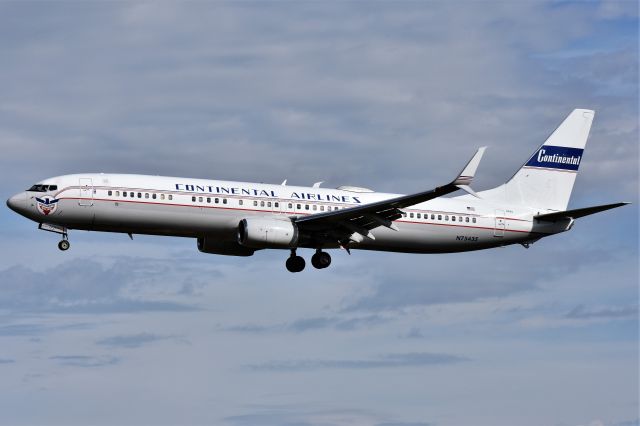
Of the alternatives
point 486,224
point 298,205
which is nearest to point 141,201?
point 298,205

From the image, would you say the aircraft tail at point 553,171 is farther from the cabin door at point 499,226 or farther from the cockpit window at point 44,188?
the cockpit window at point 44,188

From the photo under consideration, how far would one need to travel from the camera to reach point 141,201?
56844 mm

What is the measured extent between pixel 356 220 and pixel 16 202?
1717 centimetres

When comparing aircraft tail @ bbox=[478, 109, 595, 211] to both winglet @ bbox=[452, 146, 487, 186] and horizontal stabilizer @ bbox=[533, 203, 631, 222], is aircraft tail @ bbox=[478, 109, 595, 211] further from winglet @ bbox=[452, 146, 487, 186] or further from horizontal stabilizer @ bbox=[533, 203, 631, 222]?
winglet @ bbox=[452, 146, 487, 186]

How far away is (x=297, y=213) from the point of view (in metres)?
60.1

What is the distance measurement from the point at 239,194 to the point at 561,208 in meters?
→ 20.9

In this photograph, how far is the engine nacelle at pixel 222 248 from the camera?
63.1 m

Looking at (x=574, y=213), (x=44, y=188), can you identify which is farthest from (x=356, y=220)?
(x=44, y=188)

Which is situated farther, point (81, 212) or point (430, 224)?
point (430, 224)

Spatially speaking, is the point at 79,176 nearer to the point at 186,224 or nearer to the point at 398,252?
the point at 186,224

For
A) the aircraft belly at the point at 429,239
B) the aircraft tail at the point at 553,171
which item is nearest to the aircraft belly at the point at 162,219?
the aircraft belly at the point at 429,239

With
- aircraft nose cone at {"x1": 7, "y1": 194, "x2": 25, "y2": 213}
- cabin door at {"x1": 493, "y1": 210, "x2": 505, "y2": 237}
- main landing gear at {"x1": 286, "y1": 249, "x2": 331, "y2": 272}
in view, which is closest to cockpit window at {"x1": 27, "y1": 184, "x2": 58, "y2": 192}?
aircraft nose cone at {"x1": 7, "y1": 194, "x2": 25, "y2": 213}

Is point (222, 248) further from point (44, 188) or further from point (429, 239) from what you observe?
point (429, 239)

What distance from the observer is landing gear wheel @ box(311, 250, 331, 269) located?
62.9 m
